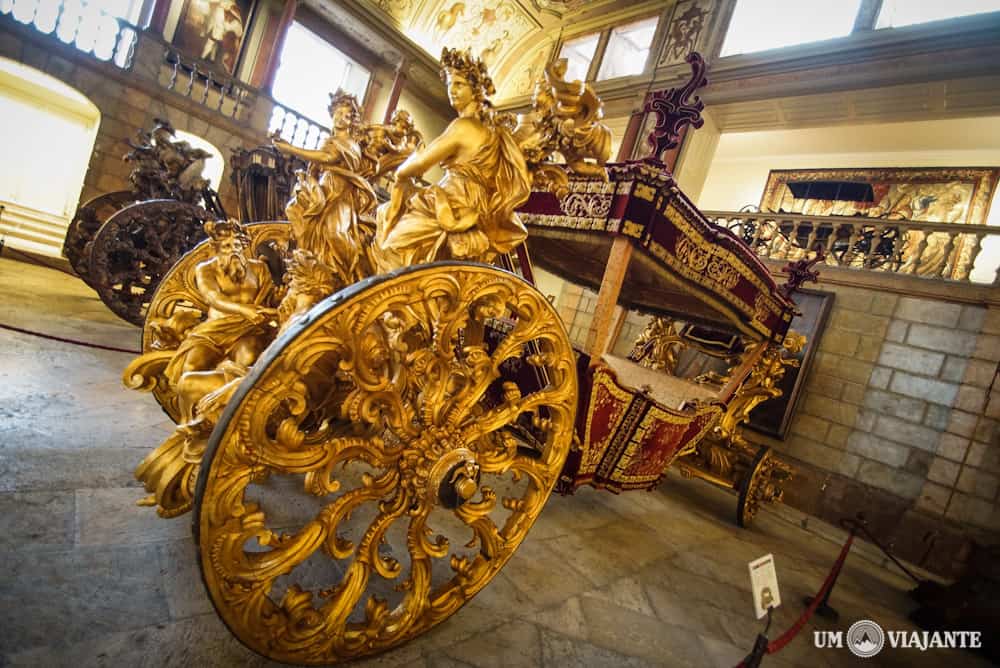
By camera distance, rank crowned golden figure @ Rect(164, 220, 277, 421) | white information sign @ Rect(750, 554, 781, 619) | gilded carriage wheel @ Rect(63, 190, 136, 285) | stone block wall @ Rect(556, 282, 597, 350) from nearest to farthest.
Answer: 1. white information sign @ Rect(750, 554, 781, 619)
2. crowned golden figure @ Rect(164, 220, 277, 421)
3. gilded carriage wheel @ Rect(63, 190, 136, 285)
4. stone block wall @ Rect(556, 282, 597, 350)

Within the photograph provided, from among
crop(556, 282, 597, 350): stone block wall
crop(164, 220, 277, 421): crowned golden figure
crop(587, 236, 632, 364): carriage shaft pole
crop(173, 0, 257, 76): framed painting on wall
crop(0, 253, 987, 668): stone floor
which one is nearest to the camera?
crop(0, 253, 987, 668): stone floor

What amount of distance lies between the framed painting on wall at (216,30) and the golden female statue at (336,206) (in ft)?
33.6

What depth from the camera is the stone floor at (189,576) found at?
969 mm

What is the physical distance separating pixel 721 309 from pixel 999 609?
219 cm

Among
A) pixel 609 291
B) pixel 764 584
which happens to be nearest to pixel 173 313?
pixel 609 291

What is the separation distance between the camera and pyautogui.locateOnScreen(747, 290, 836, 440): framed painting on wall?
5.05m

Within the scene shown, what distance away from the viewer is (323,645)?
94cm

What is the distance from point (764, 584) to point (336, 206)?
1848mm

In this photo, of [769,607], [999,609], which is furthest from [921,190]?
[769,607]

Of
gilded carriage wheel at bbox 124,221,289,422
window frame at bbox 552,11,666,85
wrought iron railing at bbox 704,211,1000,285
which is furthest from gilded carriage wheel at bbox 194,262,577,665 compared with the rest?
window frame at bbox 552,11,666,85

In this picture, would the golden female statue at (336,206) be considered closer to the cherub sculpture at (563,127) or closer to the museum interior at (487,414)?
the museum interior at (487,414)

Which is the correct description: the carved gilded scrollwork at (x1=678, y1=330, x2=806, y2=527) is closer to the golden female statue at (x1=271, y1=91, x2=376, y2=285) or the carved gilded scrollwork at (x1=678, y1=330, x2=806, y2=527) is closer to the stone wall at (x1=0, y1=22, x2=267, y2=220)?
the golden female statue at (x1=271, y1=91, x2=376, y2=285)

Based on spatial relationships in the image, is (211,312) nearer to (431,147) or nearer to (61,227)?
(431,147)

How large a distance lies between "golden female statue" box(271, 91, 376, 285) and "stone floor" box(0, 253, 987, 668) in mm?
1011
